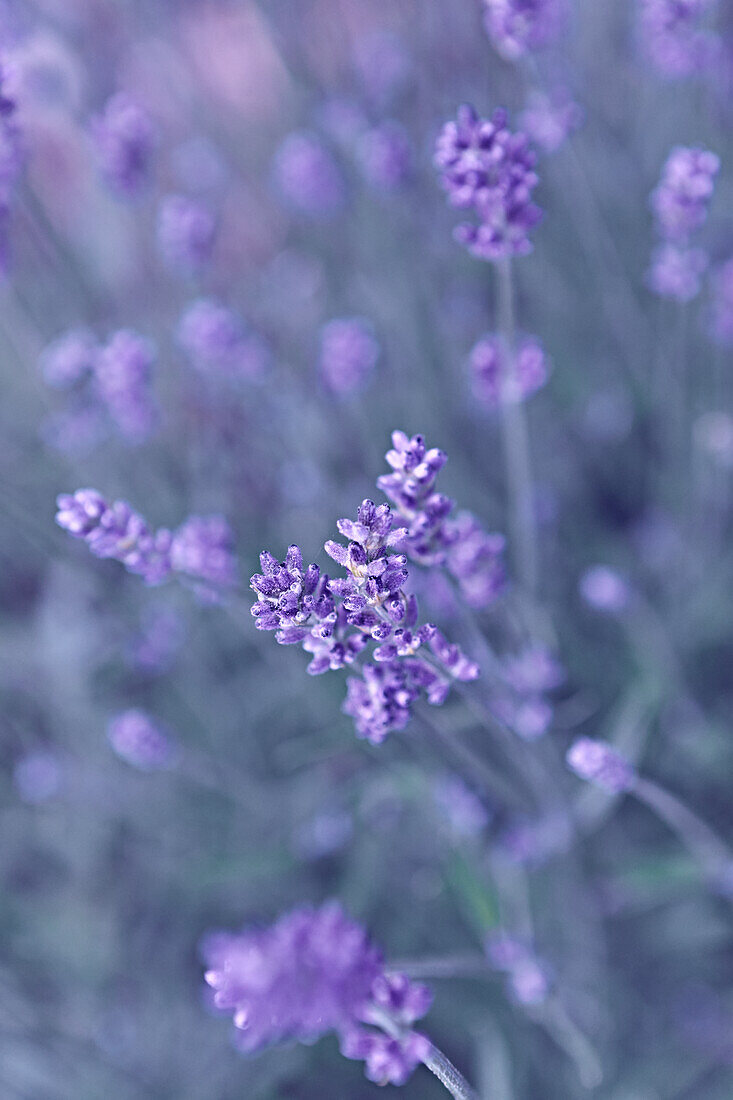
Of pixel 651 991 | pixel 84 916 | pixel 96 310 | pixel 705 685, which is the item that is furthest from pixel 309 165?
pixel 651 991

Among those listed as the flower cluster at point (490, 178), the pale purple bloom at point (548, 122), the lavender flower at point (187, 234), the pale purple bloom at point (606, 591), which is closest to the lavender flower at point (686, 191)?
the pale purple bloom at point (548, 122)

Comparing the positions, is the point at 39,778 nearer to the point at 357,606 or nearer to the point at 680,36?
the point at 357,606

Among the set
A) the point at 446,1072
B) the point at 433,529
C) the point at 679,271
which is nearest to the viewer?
the point at 446,1072

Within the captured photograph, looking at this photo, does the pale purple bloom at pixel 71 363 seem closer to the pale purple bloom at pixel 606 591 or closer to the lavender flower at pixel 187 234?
the lavender flower at pixel 187 234

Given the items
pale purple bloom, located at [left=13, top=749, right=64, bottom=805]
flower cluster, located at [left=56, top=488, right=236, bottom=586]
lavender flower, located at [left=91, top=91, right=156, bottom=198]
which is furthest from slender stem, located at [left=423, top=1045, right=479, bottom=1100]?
lavender flower, located at [left=91, top=91, right=156, bottom=198]

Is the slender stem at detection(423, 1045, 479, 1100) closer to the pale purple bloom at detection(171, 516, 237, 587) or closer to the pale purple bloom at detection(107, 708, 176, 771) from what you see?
the pale purple bloom at detection(171, 516, 237, 587)

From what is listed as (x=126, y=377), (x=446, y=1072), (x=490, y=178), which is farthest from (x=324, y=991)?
(x=126, y=377)

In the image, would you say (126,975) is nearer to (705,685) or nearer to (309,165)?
(705,685)
